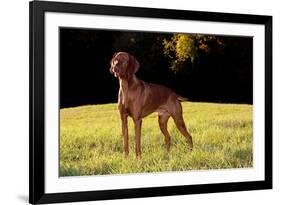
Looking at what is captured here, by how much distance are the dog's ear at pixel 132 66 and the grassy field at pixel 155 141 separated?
209mm

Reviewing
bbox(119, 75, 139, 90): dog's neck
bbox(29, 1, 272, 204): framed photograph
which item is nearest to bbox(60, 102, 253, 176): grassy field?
bbox(29, 1, 272, 204): framed photograph

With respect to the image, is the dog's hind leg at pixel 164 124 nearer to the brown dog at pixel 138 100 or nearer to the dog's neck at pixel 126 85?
the brown dog at pixel 138 100

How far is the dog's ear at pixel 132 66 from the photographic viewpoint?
12.9 ft

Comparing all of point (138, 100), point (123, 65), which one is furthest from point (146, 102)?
point (123, 65)

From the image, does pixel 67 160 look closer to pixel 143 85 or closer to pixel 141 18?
pixel 143 85

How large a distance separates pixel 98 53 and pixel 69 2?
0.35 meters

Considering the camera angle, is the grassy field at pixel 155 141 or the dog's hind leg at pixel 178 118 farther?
the dog's hind leg at pixel 178 118

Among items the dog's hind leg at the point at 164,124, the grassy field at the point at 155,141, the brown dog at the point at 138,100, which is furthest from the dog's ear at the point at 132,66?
the dog's hind leg at the point at 164,124

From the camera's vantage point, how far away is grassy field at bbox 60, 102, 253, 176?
381cm

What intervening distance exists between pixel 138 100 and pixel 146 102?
5cm

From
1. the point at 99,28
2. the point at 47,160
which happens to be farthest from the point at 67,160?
the point at 99,28

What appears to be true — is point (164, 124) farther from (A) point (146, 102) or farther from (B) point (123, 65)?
(B) point (123, 65)

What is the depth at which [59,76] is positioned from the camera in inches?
146

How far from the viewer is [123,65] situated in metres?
3.90
